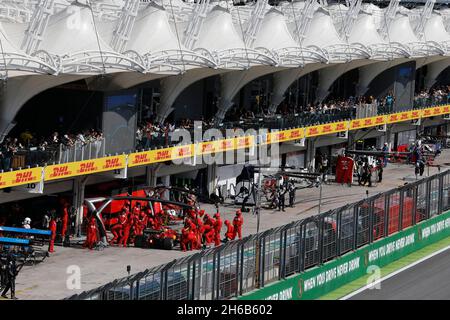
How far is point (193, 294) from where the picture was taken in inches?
918

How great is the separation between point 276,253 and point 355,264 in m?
5.97

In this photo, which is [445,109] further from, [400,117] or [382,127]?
[382,127]

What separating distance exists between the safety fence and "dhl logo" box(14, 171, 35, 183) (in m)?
10.7

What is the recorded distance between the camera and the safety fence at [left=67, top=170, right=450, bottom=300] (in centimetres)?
2202

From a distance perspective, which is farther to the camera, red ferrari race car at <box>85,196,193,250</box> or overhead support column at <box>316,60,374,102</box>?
overhead support column at <box>316,60,374,102</box>

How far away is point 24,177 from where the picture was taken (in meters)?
35.4

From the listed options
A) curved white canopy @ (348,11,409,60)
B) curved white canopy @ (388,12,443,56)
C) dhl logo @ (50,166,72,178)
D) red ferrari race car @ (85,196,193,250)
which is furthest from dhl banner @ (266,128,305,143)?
curved white canopy @ (388,12,443,56)

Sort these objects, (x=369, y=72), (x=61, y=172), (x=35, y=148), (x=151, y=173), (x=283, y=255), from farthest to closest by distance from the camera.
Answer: (x=369, y=72), (x=151, y=173), (x=61, y=172), (x=35, y=148), (x=283, y=255)

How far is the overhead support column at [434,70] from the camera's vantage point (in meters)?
76.9

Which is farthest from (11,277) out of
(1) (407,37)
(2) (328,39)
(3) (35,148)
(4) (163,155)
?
(1) (407,37)

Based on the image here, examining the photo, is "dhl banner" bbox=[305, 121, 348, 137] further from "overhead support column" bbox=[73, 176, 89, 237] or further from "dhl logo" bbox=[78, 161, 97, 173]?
"dhl logo" bbox=[78, 161, 97, 173]

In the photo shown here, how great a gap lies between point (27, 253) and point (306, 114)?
25142 mm

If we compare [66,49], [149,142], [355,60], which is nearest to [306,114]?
[355,60]

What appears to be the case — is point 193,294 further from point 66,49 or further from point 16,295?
point 66,49
